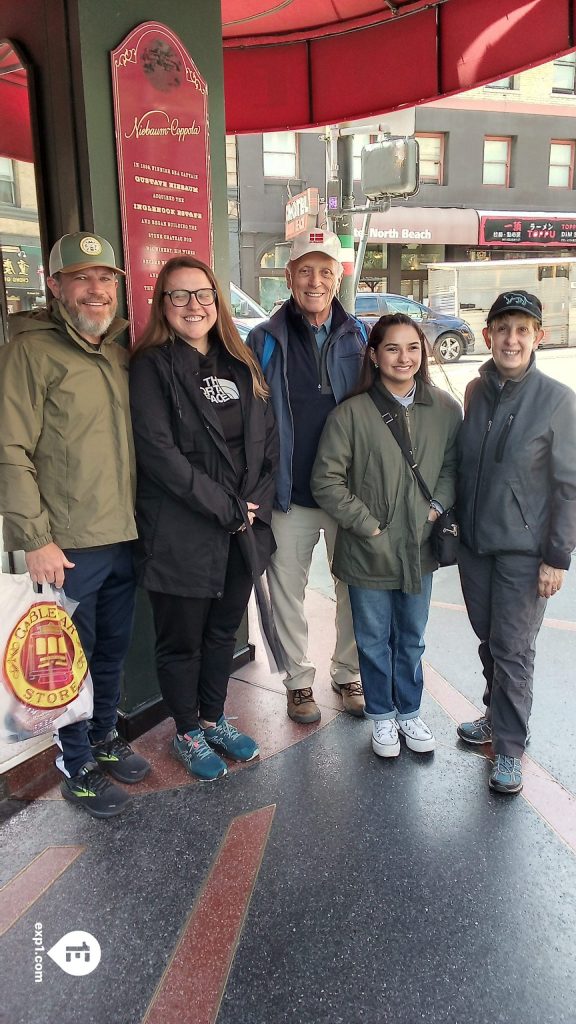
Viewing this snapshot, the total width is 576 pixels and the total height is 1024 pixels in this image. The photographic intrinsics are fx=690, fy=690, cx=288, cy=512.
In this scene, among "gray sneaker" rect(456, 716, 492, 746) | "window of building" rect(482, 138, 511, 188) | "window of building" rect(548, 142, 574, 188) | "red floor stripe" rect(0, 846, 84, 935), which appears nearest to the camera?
"red floor stripe" rect(0, 846, 84, 935)

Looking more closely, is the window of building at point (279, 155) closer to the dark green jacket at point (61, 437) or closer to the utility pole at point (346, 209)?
the utility pole at point (346, 209)

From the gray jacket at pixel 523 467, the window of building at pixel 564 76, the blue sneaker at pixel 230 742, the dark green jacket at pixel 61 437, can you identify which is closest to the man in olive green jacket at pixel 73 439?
the dark green jacket at pixel 61 437

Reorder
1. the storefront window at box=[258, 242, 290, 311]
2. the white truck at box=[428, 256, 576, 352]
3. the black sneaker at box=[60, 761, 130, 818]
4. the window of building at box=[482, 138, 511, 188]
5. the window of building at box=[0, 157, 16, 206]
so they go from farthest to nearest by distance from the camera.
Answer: the window of building at box=[482, 138, 511, 188], the storefront window at box=[258, 242, 290, 311], the white truck at box=[428, 256, 576, 352], the window of building at box=[0, 157, 16, 206], the black sneaker at box=[60, 761, 130, 818]

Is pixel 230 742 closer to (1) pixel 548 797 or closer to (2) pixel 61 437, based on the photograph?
(1) pixel 548 797

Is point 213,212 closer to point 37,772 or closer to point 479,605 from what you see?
point 479,605

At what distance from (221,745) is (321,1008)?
1.26 meters

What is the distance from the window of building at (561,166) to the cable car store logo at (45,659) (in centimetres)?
2413

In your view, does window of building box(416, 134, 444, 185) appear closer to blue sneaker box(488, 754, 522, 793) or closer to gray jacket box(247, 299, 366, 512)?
gray jacket box(247, 299, 366, 512)

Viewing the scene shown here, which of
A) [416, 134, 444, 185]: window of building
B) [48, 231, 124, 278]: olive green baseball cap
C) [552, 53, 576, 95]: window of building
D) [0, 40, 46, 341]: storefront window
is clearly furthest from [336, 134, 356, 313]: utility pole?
[552, 53, 576, 95]: window of building

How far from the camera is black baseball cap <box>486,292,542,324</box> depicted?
256cm

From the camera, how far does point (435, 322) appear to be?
640 inches

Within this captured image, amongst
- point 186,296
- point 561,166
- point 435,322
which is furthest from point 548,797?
point 561,166

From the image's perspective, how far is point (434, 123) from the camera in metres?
20.5

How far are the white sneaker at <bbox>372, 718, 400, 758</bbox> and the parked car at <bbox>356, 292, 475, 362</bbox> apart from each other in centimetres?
1381
